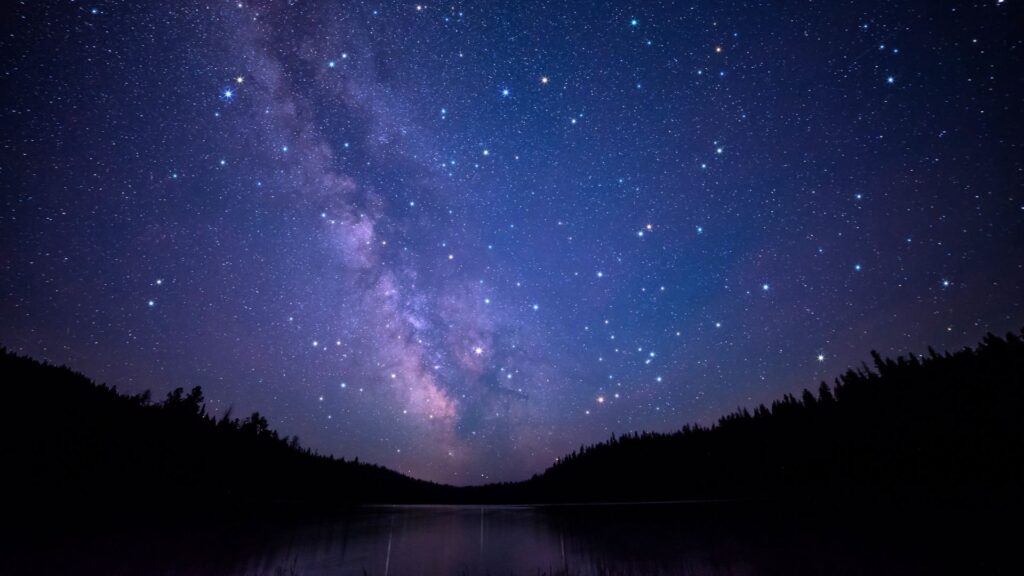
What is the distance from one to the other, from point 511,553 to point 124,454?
71.9 meters

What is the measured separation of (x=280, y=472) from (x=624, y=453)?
9452cm

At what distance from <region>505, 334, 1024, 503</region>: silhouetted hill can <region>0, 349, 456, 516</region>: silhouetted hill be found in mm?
73976

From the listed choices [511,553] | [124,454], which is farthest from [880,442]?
[124,454]

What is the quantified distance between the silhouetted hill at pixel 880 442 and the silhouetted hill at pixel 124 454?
7398 cm

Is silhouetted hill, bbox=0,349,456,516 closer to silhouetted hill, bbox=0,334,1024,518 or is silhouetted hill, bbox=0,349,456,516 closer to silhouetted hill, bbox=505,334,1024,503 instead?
silhouetted hill, bbox=0,334,1024,518

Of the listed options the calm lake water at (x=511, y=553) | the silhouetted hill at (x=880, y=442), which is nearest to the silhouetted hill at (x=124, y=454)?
the calm lake water at (x=511, y=553)

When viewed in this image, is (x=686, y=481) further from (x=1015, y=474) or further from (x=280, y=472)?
(x=280, y=472)

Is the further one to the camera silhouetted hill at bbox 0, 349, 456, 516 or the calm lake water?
Answer: silhouetted hill at bbox 0, 349, 456, 516

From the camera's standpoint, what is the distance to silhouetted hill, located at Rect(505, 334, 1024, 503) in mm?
44375

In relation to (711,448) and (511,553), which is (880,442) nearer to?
(711,448)

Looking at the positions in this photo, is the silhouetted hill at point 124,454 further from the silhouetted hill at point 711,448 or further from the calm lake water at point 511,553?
the calm lake water at point 511,553

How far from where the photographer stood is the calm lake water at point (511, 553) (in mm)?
13227

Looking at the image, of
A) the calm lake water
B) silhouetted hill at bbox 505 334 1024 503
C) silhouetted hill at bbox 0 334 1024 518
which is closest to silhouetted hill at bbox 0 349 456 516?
silhouetted hill at bbox 0 334 1024 518

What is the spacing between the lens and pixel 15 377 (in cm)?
5638
